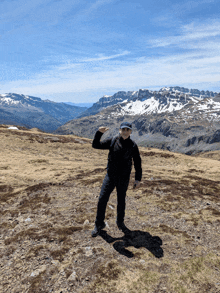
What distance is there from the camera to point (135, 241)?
26.4 feet

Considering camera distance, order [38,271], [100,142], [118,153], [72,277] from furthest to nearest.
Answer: [100,142], [118,153], [38,271], [72,277]

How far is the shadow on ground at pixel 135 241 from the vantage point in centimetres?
734

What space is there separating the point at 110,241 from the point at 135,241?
1095 millimetres

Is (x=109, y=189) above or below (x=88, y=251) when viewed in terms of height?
above

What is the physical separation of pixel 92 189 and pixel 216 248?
9310 millimetres

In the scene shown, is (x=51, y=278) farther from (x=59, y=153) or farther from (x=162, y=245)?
(x=59, y=153)

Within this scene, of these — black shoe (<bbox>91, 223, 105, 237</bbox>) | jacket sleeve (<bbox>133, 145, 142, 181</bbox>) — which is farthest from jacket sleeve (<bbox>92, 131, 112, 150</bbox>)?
black shoe (<bbox>91, 223, 105, 237</bbox>)

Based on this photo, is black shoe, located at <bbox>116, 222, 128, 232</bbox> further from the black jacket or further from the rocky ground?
the black jacket

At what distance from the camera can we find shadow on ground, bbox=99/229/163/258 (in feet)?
24.1

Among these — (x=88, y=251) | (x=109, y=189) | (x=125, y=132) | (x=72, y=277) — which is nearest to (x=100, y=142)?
(x=125, y=132)

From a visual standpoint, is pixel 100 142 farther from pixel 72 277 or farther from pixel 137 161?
pixel 72 277

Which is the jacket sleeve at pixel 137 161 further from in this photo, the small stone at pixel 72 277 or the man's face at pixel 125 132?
the small stone at pixel 72 277

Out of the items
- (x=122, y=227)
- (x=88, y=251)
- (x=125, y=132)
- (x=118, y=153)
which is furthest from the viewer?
(x=122, y=227)

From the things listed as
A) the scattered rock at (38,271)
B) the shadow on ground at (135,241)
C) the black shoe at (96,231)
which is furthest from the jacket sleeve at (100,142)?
the scattered rock at (38,271)
